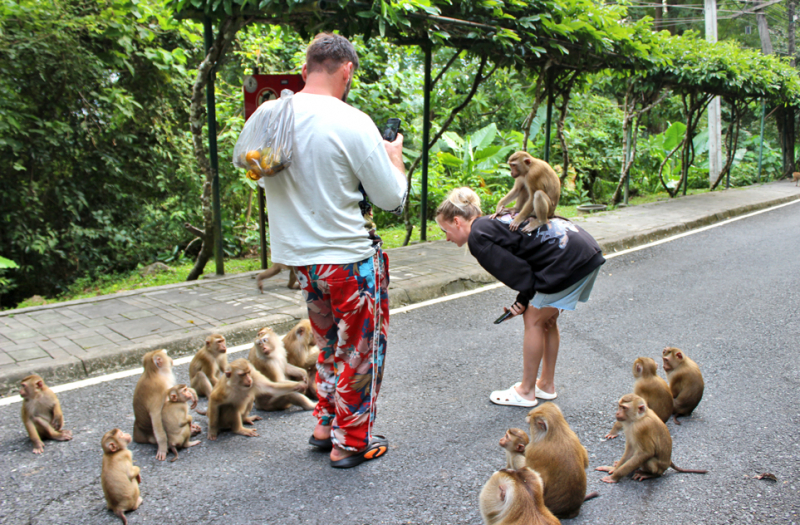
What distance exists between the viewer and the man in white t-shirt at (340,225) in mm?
2672

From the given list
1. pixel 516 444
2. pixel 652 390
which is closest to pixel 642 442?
pixel 652 390

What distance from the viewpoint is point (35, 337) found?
4738mm

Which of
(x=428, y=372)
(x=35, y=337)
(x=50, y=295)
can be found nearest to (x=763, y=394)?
(x=428, y=372)

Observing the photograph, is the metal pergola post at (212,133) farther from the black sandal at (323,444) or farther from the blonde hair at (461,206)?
the black sandal at (323,444)

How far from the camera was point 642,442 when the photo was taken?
2801 mm

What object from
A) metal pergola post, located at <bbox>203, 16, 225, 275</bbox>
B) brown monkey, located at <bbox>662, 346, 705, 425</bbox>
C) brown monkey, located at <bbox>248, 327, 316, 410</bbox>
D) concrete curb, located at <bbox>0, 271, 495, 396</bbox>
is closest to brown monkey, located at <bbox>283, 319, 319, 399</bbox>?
brown monkey, located at <bbox>248, 327, 316, 410</bbox>

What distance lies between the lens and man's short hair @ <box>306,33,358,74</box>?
8.82 ft

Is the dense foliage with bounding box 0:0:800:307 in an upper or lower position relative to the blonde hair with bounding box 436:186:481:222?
upper

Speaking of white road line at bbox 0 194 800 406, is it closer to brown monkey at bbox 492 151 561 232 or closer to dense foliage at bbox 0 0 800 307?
brown monkey at bbox 492 151 561 232

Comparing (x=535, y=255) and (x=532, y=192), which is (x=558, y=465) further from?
(x=532, y=192)

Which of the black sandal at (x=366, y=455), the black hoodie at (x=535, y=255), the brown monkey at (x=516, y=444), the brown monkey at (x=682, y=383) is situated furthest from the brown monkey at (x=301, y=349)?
the brown monkey at (x=682, y=383)

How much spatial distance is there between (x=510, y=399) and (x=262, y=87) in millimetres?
4538

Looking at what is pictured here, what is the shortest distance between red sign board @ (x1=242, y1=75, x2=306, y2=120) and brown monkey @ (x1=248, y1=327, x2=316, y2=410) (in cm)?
357

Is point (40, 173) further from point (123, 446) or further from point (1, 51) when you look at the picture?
point (123, 446)
